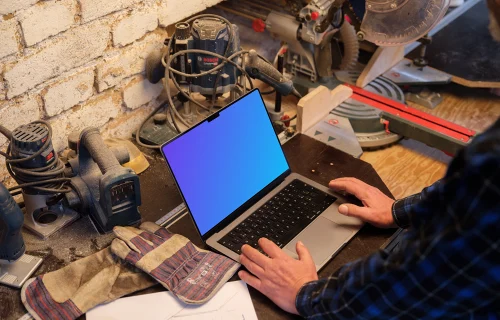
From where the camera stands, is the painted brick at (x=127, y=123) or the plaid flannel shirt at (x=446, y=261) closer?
the plaid flannel shirt at (x=446, y=261)

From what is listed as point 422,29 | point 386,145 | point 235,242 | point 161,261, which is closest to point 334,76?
point 386,145

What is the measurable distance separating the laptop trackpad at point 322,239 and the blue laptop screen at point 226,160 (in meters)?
0.16

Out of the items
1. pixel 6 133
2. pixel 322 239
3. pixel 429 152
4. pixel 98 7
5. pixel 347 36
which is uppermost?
pixel 98 7

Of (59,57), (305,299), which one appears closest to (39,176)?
(59,57)

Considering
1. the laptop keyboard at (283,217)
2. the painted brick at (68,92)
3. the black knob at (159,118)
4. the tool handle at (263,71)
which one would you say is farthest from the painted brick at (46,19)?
the laptop keyboard at (283,217)

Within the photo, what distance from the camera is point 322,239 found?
4.33ft

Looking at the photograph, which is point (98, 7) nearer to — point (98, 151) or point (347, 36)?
point (98, 151)

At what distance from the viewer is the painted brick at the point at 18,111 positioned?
1.37 m

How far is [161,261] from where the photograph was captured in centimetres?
121

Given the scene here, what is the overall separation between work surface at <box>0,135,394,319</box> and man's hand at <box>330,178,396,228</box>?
0.12ft

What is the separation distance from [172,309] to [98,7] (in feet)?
2.53

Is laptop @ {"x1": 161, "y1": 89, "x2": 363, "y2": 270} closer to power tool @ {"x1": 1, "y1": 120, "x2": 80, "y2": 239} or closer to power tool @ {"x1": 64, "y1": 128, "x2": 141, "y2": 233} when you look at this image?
power tool @ {"x1": 64, "y1": 128, "x2": 141, "y2": 233}

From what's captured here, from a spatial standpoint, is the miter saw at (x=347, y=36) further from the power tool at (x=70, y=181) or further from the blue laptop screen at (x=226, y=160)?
the power tool at (x=70, y=181)

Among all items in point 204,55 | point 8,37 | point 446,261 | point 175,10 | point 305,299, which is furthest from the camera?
point 175,10
